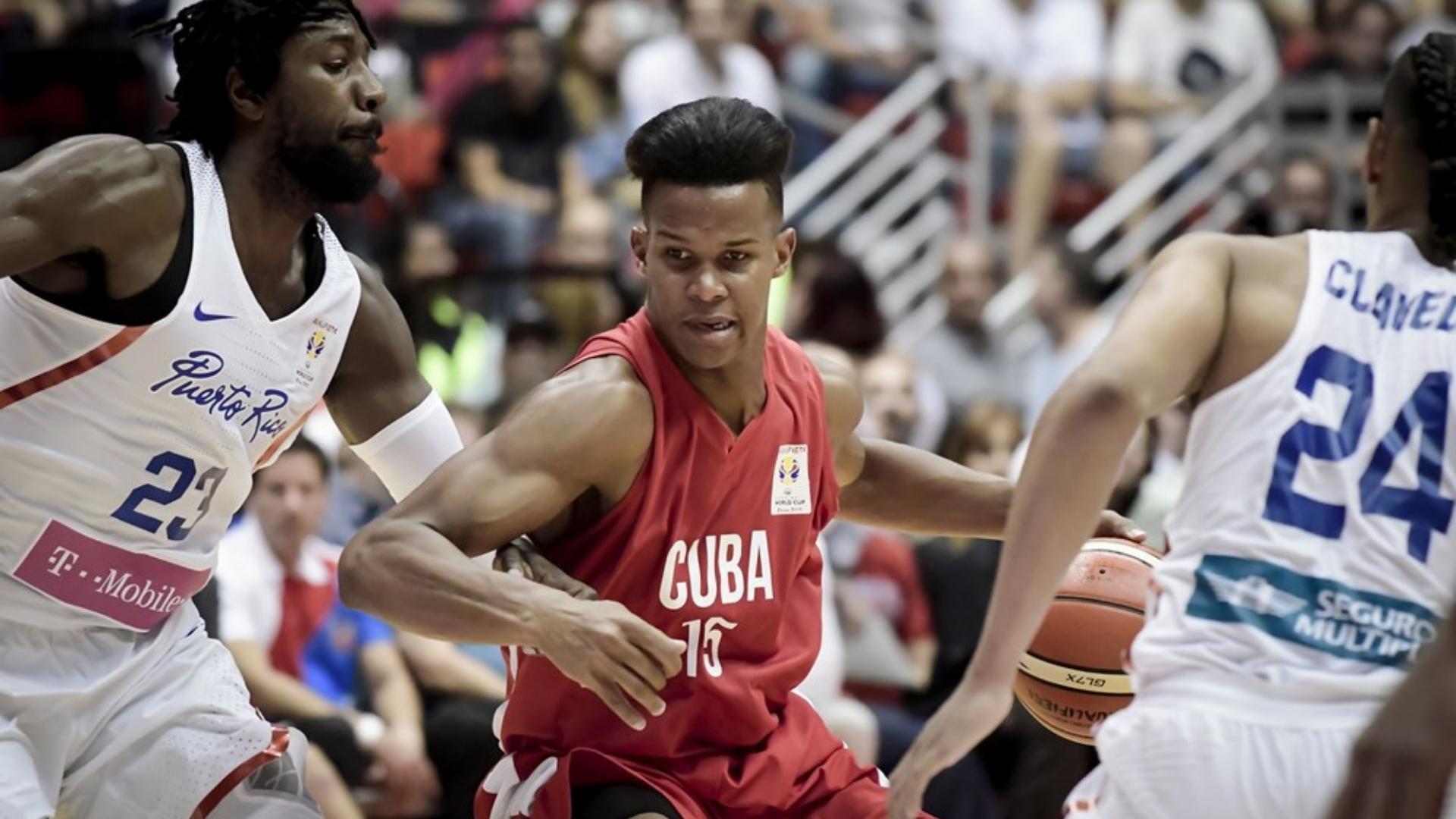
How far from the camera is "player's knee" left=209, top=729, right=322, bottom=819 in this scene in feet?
13.9

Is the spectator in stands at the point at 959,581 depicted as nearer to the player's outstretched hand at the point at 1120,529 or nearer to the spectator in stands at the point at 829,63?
the player's outstretched hand at the point at 1120,529

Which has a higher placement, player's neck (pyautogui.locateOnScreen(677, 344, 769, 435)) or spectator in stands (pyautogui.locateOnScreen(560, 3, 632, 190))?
player's neck (pyautogui.locateOnScreen(677, 344, 769, 435))

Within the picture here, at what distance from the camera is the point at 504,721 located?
4.07 meters

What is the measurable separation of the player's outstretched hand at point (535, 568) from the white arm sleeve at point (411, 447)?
0.80 m

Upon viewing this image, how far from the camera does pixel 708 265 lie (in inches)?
154

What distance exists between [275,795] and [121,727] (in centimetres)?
35

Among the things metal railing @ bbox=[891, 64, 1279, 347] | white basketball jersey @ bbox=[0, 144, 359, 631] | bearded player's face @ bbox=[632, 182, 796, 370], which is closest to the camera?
bearded player's face @ bbox=[632, 182, 796, 370]

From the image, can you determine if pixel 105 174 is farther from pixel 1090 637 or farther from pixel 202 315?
pixel 1090 637

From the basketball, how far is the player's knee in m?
1.56

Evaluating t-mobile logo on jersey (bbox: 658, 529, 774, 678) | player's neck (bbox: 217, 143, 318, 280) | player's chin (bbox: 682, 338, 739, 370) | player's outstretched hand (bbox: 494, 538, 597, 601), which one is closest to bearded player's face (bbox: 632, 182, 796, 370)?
player's chin (bbox: 682, 338, 739, 370)

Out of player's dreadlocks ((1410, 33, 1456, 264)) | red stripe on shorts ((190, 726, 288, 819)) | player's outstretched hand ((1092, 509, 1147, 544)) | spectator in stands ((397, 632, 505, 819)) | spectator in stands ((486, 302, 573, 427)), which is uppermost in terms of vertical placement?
player's dreadlocks ((1410, 33, 1456, 264))

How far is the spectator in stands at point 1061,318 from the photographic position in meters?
9.75

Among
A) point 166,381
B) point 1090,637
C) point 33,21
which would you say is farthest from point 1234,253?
point 33,21

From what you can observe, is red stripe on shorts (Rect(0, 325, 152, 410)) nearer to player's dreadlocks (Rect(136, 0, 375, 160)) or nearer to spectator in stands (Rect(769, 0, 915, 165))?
player's dreadlocks (Rect(136, 0, 375, 160))
